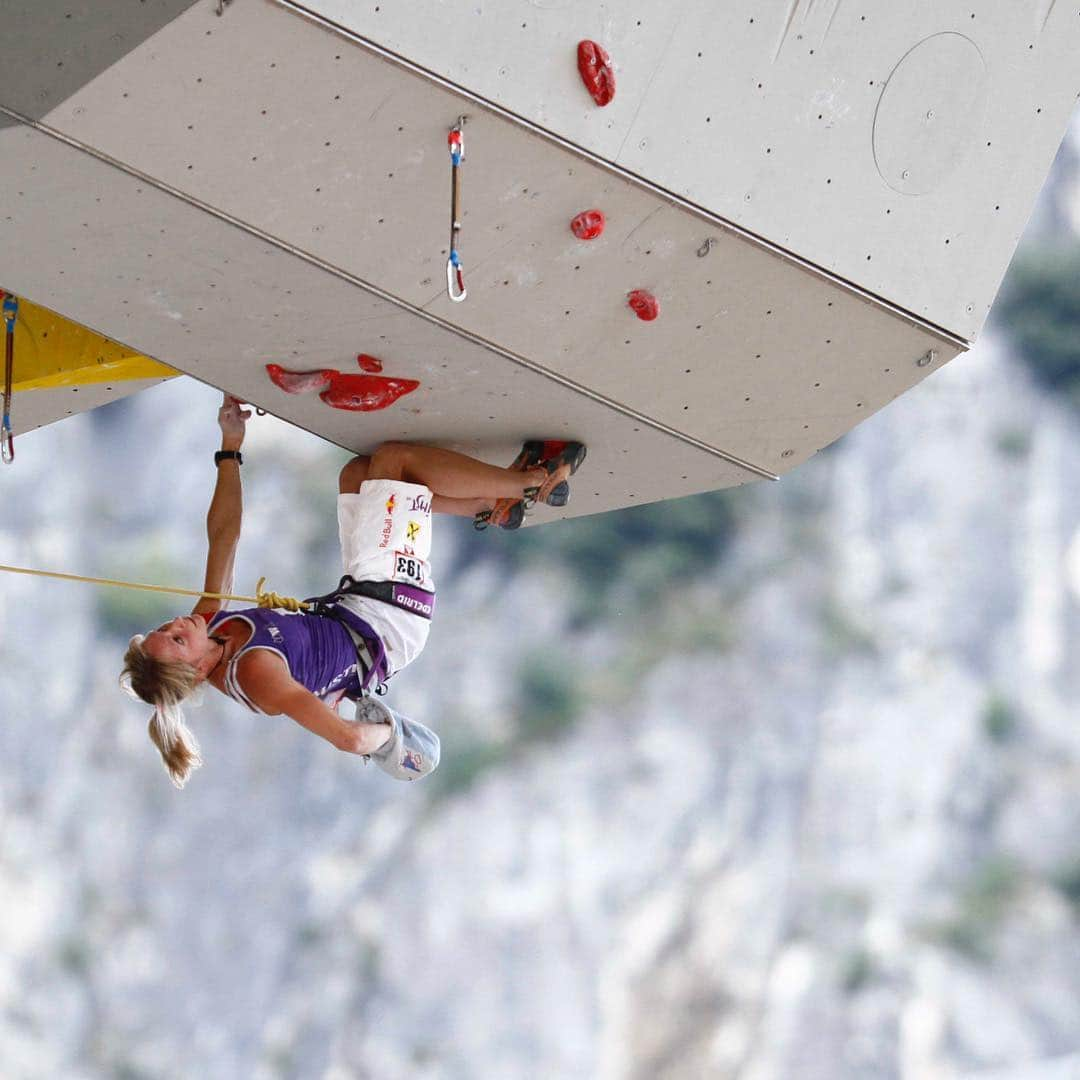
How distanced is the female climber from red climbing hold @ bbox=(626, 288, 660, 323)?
0.53m

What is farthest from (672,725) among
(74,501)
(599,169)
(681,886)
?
(599,169)

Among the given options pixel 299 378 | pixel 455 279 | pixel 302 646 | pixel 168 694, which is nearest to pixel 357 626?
pixel 302 646

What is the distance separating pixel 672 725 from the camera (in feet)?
47.8

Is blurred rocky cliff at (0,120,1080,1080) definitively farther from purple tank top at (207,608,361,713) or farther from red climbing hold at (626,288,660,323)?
red climbing hold at (626,288,660,323)

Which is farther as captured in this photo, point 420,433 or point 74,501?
point 74,501

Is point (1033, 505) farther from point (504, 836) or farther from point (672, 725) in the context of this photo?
point (504, 836)

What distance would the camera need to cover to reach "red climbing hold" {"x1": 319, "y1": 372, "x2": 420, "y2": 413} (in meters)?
3.54

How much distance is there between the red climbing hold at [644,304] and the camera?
10.5 feet

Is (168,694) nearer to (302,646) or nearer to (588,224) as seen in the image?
(302,646)

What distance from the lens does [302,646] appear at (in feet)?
11.7

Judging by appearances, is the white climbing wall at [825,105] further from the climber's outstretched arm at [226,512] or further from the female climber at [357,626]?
the climber's outstretched arm at [226,512]

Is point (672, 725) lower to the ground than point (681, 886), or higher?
higher

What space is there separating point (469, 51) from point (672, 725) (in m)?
12.1

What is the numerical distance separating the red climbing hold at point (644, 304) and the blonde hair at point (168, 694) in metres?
1.14
